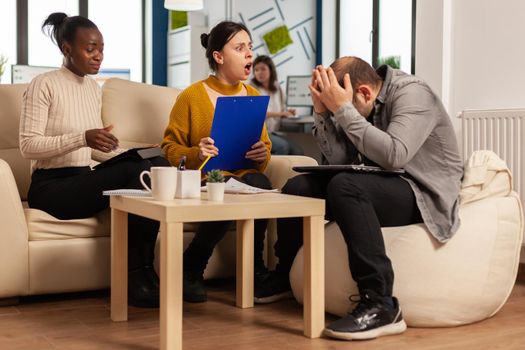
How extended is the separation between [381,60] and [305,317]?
4.65m

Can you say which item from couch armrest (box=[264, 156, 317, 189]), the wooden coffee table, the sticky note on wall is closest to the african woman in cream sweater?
the wooden coffee table

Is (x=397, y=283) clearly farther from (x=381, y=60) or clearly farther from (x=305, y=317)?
(x=381, y=60)

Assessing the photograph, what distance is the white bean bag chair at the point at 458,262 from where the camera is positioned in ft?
6.82

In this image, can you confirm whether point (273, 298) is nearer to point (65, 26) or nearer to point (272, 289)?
point (272, 289)

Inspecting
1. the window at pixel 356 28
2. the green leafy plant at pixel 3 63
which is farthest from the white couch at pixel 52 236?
the window at pixel 356 28

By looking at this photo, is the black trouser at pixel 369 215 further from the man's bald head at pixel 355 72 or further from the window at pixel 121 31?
the window at pixel 121 31

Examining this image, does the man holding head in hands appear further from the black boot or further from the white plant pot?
the black boot

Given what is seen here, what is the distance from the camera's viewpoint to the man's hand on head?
2084 millimetres

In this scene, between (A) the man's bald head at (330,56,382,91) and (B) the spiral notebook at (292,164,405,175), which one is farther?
(A) the man's bald head at (330,56,382,91)

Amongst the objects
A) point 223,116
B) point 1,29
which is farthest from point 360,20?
point 223,116

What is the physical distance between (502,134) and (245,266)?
4.84ft

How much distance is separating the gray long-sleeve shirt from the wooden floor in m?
0.31

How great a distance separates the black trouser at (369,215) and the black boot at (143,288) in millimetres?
701

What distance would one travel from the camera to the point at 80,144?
2.38m
